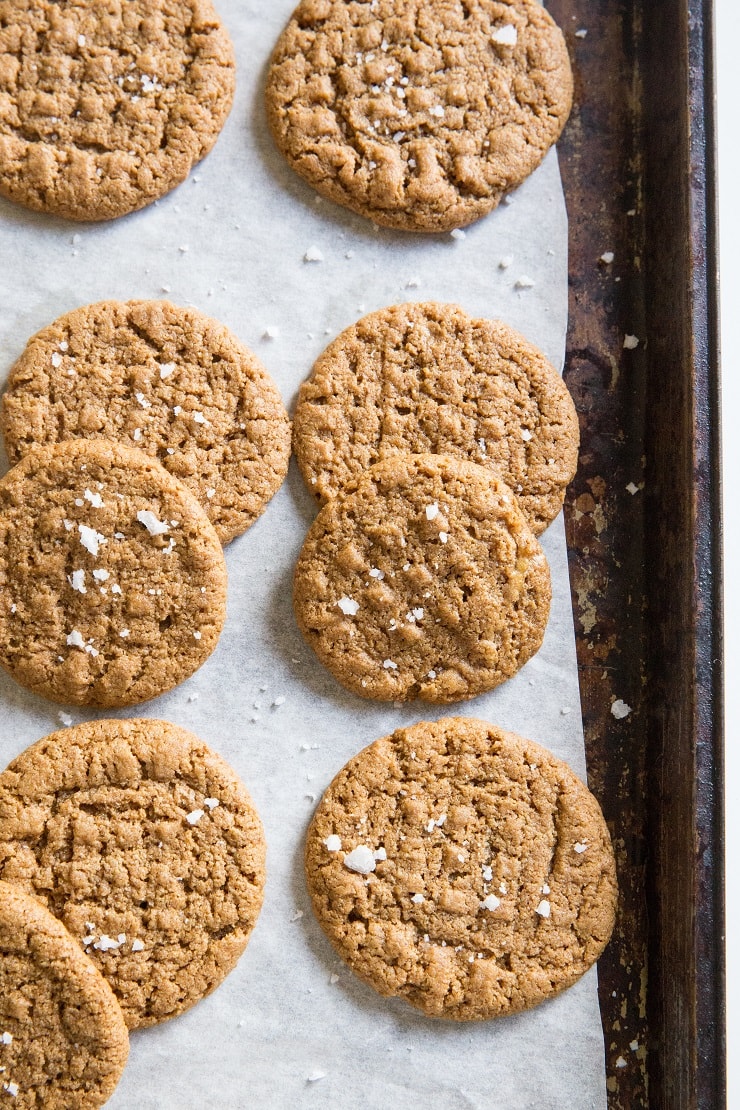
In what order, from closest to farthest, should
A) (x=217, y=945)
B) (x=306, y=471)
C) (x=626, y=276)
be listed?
(x=217, y=945) < (x=306, y=471) < (x=626, y=276)

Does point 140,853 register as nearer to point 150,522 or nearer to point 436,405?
point 150,522

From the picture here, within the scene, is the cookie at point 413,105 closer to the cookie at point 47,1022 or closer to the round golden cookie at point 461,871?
the round golden cookie at point 461,871

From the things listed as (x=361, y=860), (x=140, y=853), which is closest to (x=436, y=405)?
(x=361, y=860)

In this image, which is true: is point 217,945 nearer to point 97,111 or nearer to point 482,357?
point 482,357

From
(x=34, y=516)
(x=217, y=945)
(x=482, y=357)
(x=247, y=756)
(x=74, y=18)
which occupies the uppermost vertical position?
(x=74, y=18)

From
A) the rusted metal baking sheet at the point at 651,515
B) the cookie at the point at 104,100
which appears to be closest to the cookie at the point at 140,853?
the rusted metal baking sheet at the point at 651,515

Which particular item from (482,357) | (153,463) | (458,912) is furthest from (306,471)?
(458,912)

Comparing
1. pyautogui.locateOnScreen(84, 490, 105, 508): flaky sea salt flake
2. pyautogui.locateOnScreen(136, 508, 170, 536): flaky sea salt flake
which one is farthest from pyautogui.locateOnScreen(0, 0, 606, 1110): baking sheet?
pyautogui.locateOnScreen(84, 490, 105, 508): flaky sea salt flake

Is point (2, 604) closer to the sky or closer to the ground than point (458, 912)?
closer to the sky
